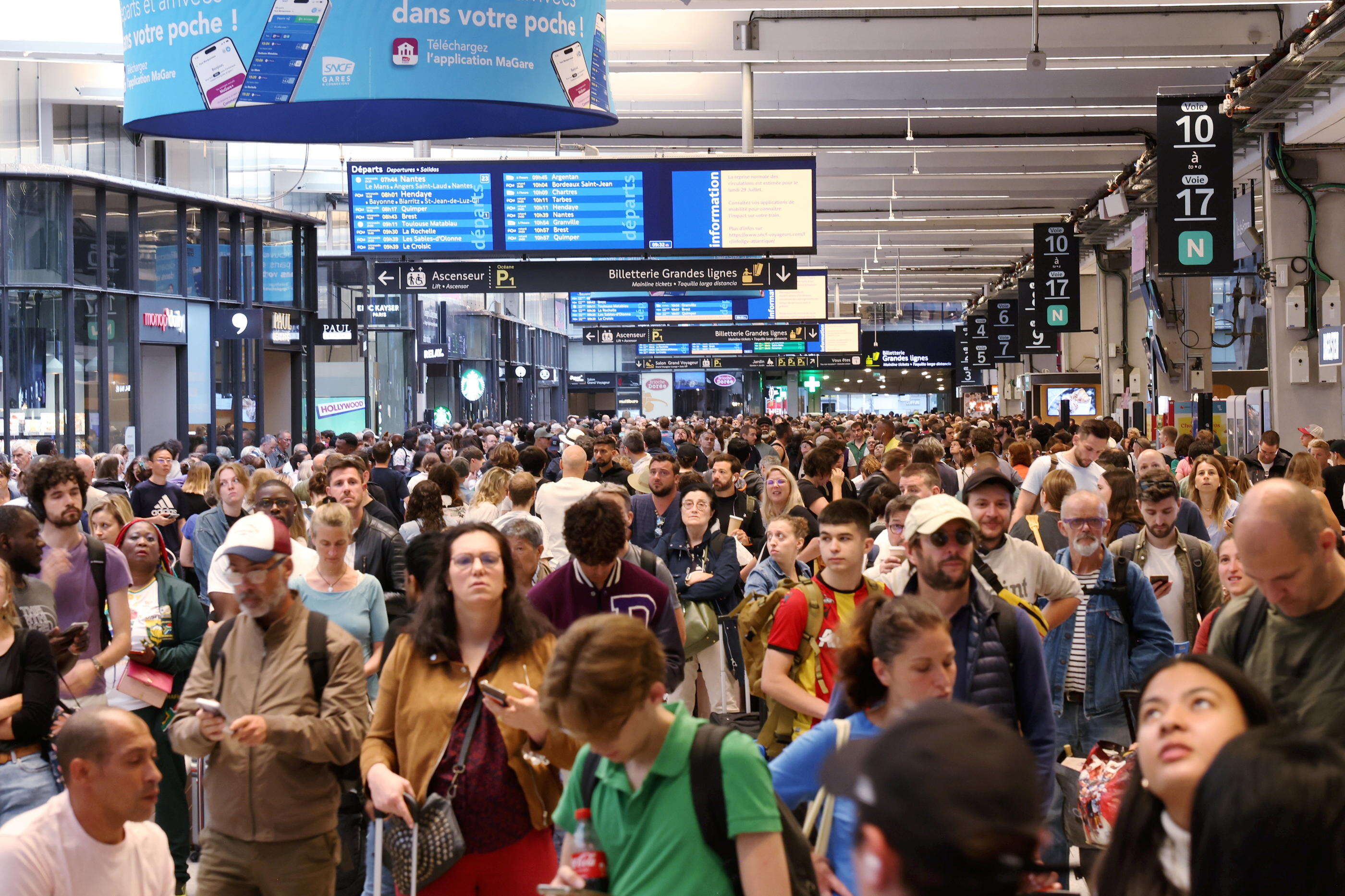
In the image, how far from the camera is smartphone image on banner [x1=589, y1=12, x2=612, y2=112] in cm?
595

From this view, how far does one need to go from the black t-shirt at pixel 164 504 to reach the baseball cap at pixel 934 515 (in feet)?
21.5

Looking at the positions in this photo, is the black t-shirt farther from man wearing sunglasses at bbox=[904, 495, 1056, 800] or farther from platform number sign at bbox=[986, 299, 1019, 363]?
platform number sign at bbox=[986, 299, 1019, 363]

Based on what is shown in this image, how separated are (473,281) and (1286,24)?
29.2 feet

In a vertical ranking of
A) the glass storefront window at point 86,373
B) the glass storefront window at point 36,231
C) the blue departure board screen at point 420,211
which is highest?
the glass storefront window at point 36,231

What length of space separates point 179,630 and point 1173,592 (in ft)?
14.2

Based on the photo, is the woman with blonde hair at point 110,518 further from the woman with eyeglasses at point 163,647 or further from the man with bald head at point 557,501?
the man with bald head at point 557,501

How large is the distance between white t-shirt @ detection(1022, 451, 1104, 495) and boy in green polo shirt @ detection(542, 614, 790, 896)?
6.30 meters

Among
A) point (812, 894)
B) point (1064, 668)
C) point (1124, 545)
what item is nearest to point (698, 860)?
point (812, 894)

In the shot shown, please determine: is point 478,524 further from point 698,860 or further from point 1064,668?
point 1064,668

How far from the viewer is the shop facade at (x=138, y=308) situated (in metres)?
18.8

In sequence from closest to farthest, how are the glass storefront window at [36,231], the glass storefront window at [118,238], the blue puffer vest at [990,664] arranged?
the blue puffer vest at [990,664]
the glass storefront window at [36,231]
the glass storefront window at [118,238]

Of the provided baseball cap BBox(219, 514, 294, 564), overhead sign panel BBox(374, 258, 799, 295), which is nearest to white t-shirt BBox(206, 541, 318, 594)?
baseball cap BBox(219, 514, 294, 564)

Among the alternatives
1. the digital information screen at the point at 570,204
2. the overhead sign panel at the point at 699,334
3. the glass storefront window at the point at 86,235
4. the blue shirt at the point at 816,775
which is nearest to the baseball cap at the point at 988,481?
the blue shirt at the point at 816,775

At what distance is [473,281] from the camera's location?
14.3 metres
